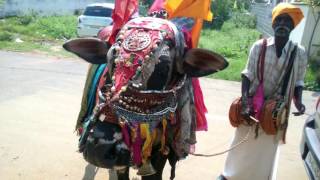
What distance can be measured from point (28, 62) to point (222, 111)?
6.07 meters

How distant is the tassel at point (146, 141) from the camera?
8.32 ft

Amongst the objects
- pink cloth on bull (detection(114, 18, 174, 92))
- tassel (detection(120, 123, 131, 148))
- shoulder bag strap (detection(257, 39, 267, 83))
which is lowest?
tassel (detection(120, 123, 131, 148))

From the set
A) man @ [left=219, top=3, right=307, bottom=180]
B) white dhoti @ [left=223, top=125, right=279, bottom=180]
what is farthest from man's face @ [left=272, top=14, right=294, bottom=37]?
white dhoti @ [left=223, top=125, right=279, bottom=180]

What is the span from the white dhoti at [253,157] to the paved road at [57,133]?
54 centimetres

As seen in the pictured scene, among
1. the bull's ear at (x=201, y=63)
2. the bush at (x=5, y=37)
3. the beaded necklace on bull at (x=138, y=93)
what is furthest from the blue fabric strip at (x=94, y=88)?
the bush at (x=5, y=37)

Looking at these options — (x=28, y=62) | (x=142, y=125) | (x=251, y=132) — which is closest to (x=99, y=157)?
(x=142, y=125)

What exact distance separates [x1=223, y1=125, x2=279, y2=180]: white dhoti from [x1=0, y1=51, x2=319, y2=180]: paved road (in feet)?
1.77

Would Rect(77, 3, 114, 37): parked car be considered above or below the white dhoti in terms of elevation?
below

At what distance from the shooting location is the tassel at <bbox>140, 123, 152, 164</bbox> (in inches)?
99.8

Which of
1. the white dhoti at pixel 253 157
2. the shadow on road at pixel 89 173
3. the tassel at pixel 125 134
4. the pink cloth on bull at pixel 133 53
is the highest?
the pink cloth on bull at pixel 133 53

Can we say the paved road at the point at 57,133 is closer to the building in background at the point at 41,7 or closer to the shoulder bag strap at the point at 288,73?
the shoulder bag strap at the point at 288,73

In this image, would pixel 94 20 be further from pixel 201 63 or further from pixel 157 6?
pixel 201 63

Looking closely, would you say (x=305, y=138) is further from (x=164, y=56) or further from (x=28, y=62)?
(x=28, y=62)

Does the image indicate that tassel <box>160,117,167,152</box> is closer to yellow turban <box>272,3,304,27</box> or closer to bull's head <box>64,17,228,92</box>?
bull's head <box>64,17,228,92</box>
